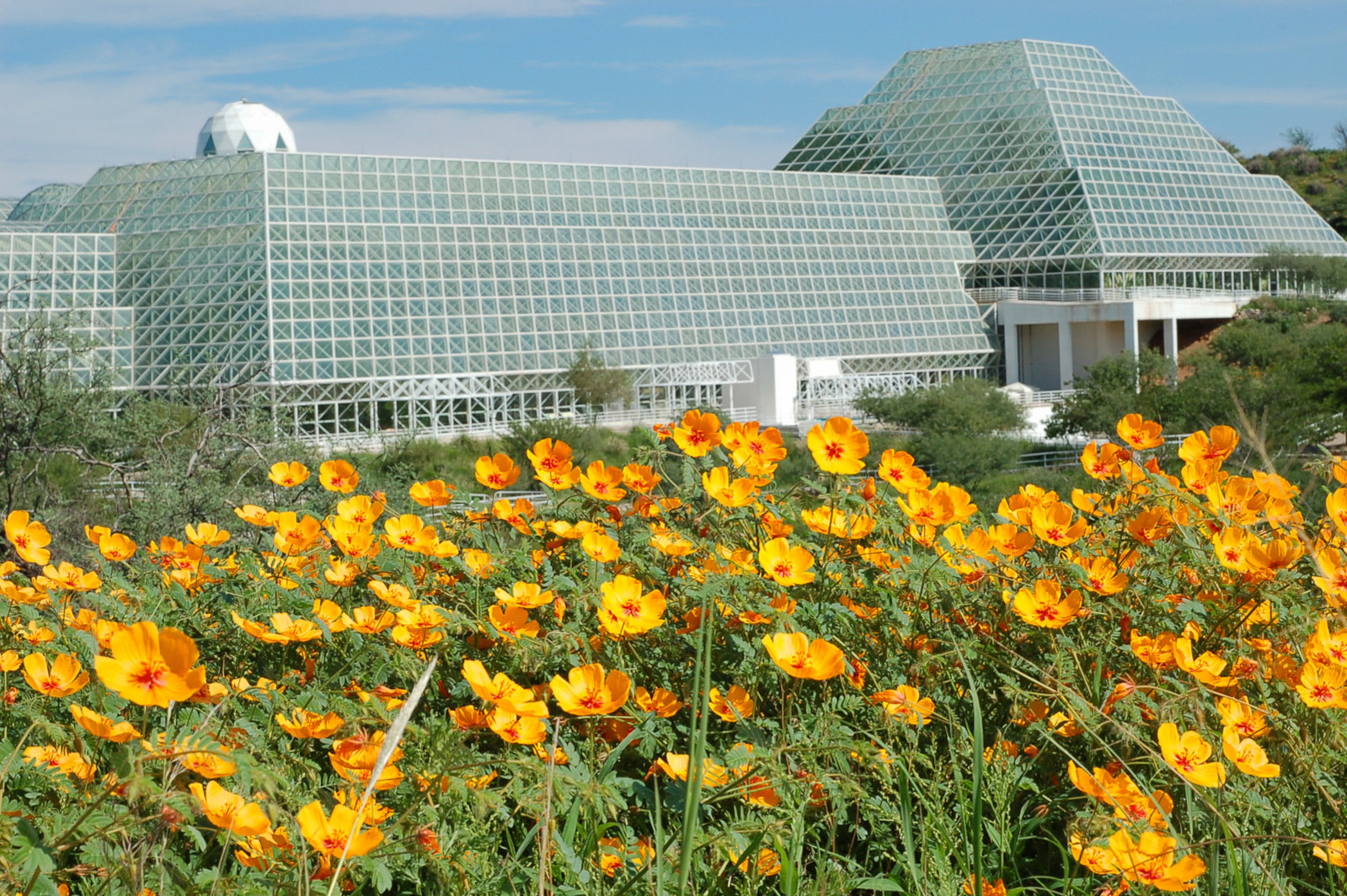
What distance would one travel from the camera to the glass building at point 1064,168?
46.8 m

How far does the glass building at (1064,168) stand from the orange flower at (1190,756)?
46532 mm

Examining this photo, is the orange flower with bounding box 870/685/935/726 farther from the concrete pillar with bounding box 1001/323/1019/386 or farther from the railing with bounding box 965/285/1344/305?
the railing with bounding box 965/285/1344/305

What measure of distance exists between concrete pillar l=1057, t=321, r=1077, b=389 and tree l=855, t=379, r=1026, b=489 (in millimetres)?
9394

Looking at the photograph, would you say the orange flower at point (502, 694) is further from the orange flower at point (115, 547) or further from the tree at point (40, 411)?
the tree at point (40, 411)

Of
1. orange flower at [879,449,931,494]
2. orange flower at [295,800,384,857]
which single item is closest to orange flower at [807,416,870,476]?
orange flower at [879,449,931,494]

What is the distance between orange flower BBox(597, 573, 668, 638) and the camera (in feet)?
7.48

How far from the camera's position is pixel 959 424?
1270 inches

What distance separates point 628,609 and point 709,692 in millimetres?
236

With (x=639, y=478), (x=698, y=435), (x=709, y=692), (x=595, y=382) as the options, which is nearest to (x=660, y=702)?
(x=709, y=692)

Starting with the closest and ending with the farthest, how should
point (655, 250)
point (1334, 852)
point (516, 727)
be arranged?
point (1334, 852) < point (516, 727) < point (655, 250)

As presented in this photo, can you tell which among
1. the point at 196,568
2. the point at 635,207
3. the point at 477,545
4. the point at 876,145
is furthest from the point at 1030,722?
the point at 876,145

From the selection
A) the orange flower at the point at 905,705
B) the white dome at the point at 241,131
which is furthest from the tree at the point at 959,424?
the white dome at the point at 241,131

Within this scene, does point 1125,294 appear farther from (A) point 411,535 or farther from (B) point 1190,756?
(B) point 1190,756

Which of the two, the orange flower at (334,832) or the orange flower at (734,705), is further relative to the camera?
the orange flower at (734,705)
